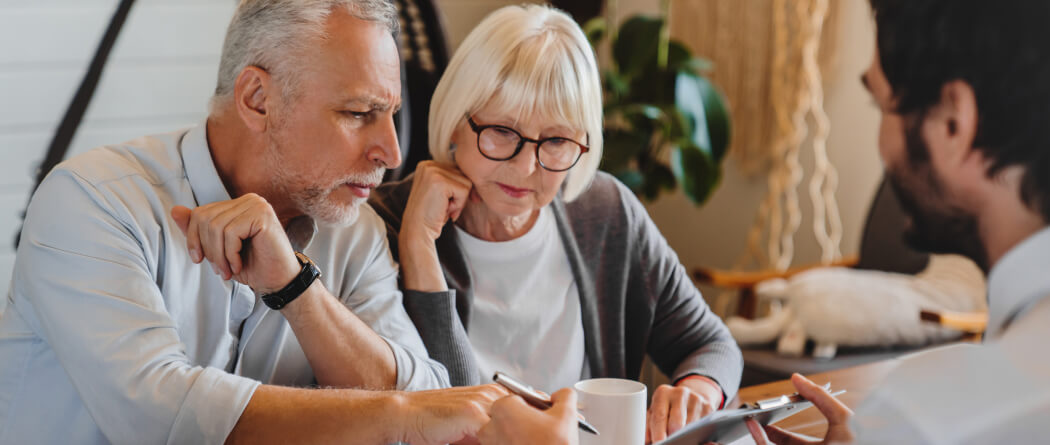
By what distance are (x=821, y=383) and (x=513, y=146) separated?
69cm

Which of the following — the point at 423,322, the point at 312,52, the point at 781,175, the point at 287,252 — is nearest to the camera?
the point at 287,252

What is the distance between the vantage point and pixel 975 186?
0.76 metres

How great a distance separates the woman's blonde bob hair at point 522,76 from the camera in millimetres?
1533

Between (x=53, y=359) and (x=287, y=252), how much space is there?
0.35 metres

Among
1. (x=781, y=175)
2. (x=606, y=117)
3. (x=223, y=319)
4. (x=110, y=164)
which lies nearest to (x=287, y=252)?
(x=223, y=319)

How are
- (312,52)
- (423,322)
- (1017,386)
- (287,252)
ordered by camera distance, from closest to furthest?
(1017,386)
(287,252)
(312,52)
(423,322)

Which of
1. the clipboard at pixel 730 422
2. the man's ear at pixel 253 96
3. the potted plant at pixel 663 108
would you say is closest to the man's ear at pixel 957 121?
the clipboard at pixel 730 422

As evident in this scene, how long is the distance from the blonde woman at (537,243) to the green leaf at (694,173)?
1493 millimetres

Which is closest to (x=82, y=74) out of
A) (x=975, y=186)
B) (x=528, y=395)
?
(x=528, y=395)

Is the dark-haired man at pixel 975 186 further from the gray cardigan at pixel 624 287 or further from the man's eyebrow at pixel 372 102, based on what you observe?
the gray cardigan at pixel 624 287

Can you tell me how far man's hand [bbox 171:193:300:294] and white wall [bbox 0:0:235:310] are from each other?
1.83 metres

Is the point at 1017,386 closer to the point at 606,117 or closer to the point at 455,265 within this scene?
the point at 455,265

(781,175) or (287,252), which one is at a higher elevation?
(287,252)

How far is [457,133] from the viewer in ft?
5.24
